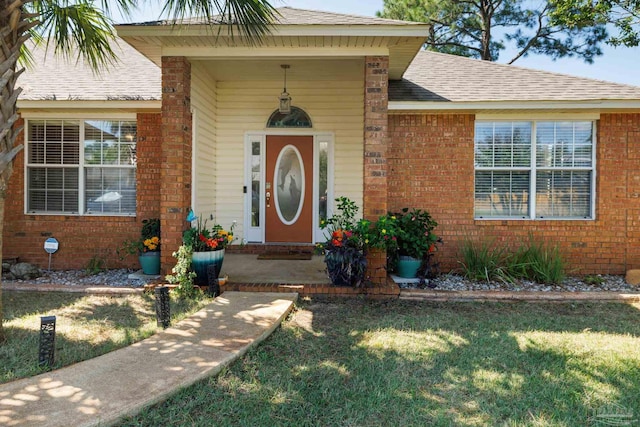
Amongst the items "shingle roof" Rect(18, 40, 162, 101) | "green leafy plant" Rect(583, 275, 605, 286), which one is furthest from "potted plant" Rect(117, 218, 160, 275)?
"green leafy plant" Rect(583, 275, 605, 286)

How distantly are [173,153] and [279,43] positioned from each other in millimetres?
2111

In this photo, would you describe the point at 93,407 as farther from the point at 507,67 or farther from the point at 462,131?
the point at 507,67

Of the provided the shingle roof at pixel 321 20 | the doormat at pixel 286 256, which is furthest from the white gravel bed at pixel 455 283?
the shingle roof at pixel 321 20

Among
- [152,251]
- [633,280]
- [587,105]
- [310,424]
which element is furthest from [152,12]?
[633,280]

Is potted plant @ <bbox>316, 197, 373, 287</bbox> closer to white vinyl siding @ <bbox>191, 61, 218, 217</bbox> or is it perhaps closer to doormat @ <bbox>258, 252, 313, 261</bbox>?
doormat @ <bbox>258, 252, 313, 261</bbox>

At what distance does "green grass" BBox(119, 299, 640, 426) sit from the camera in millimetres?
2771

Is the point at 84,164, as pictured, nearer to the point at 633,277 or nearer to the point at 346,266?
the point at 346,266

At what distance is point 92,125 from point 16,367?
519cm

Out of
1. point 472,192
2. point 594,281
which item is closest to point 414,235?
point 472,192

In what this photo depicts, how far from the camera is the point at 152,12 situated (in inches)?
183

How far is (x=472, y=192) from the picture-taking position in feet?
23.7

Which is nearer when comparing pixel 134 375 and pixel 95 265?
pixel 134 375

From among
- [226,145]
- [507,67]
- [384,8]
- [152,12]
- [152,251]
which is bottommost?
[152,251]

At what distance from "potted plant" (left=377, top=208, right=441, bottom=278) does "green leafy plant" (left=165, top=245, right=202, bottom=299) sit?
9.45ft
